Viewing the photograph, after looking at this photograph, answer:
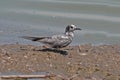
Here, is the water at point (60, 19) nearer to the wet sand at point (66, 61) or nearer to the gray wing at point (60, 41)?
the wet sand at point (66, 61)

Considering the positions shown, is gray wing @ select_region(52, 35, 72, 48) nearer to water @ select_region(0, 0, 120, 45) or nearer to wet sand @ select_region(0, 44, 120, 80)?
wet sand @ select_region(0, 44, 120, 80)

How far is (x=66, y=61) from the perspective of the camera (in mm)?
9852

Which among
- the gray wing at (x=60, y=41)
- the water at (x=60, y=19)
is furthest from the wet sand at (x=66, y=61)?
the water at (x=60, y=19)

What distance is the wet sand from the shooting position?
29.9 feet

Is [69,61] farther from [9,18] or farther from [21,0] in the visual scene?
[21,0]

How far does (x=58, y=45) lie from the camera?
34.1 ft

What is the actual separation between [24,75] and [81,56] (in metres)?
2.15

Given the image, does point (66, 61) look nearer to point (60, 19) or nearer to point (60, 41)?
point (60, 41)

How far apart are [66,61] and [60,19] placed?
430 cm

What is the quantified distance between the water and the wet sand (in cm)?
96

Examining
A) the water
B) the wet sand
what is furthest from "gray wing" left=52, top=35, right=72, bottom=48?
the water

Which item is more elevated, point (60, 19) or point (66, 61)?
point (66, 61)

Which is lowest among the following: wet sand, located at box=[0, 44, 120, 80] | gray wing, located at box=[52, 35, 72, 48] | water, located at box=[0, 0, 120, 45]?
water, located at box=[0, 0, 120, 45]

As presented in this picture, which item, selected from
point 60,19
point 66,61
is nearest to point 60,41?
point 66,61
